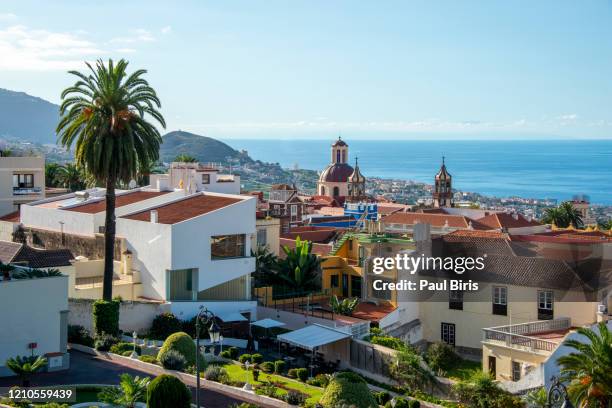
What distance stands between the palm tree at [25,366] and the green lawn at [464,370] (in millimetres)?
16592

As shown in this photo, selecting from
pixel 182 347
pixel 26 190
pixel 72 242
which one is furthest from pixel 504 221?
pixel 182 347

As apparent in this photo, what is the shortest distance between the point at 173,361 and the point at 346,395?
6.74m

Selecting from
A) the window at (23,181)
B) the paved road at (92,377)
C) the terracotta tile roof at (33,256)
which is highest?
the window at (23,181)

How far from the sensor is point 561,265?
38594 mm

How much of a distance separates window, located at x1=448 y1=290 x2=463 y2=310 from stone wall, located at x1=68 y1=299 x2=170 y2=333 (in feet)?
43.8

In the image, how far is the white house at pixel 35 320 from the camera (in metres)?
27.6

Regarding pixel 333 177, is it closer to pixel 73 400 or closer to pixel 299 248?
pixel 299 248

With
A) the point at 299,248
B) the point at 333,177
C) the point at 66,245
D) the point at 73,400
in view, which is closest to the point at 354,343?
the point at 299,248

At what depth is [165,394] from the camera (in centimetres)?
2122

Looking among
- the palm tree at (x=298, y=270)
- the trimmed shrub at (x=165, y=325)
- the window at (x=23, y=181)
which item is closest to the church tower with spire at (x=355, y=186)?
the window at (x=23, y=181)

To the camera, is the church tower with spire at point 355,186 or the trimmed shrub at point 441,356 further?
the church tower with spire at point 355,186

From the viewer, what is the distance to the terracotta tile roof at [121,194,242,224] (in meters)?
39.6

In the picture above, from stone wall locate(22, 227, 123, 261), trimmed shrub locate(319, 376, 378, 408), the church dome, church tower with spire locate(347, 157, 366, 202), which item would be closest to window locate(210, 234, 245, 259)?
stone wall locate(22, 227, 123, 261)

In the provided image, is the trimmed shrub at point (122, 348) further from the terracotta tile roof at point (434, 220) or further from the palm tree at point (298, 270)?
the terracotta tile roof at point (434, 220)
